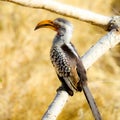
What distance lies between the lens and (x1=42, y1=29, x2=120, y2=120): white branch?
2283 millimetres

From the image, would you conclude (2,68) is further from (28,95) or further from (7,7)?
(7,7)

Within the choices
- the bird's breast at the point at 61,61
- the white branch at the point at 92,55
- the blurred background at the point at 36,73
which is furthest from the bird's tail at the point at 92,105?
the blurred background at the point at 36,73

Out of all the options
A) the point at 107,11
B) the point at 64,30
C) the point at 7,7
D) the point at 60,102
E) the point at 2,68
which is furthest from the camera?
the point at 107,11

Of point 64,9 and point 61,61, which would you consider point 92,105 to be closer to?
point 61,61

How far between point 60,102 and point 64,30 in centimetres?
77

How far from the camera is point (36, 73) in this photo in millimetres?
5547

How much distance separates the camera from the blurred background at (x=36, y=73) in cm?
518

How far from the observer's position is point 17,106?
5.17 m

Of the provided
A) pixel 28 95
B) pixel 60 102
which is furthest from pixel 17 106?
pixel 60 102

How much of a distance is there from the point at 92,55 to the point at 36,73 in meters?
2.98

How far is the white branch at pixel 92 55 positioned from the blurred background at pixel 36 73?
7.63 ft

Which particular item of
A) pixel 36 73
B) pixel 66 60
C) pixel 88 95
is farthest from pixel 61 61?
pixel 36 73

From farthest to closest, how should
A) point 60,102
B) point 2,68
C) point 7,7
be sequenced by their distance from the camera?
1. point 7,7
2. point 2,68
3. point 60,102

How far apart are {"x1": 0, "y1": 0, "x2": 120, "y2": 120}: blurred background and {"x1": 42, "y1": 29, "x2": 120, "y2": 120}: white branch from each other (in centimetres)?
233
